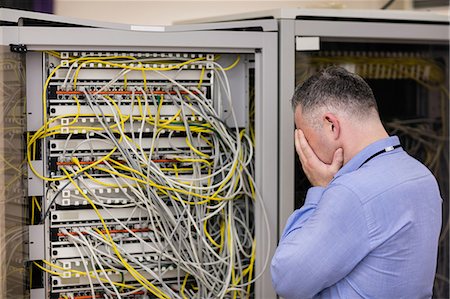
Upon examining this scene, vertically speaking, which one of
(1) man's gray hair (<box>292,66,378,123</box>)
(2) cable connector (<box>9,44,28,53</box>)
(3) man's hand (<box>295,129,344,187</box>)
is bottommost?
(3) man's hand (<box>295,129,344,187</box>)

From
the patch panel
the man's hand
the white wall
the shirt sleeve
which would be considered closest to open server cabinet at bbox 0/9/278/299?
the patch panel

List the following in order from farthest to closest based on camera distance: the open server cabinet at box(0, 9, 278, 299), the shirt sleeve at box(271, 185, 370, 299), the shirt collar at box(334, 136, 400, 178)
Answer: the open server cabinet at box(0, 9, 278, 299) < the shirt collar at box(334, 136, 400, 178) < the shirt sleeve at box(271, 185, 370, 299)

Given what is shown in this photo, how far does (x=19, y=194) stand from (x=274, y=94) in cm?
84

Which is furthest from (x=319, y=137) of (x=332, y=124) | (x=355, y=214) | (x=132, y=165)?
→ (x=132, y=165)

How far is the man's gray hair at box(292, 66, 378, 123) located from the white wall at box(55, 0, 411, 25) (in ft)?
3.44

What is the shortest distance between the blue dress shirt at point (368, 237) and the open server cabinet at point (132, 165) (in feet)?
1.57

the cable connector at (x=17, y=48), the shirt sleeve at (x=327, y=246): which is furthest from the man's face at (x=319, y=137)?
the cable connector at (x=17, y=48)

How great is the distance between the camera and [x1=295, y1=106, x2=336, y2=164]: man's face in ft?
4.70

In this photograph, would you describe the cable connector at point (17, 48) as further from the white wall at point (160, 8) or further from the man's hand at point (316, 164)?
the white wall at point (160, 8)

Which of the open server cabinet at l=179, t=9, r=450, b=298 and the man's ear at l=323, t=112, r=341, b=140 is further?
the open server cabinet at l=179, t=9, r=450, b=298

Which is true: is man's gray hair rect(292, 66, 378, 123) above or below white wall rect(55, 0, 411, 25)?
below

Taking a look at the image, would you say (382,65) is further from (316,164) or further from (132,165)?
(132,165)

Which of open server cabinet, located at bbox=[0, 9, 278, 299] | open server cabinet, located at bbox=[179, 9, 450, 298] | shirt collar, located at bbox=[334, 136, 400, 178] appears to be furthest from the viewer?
open server cabinet, located at bbox=[179, 9, 450, 298]

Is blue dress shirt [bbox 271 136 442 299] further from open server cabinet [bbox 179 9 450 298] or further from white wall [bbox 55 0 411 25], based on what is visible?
white wall [bbox 55 0 411 25]
